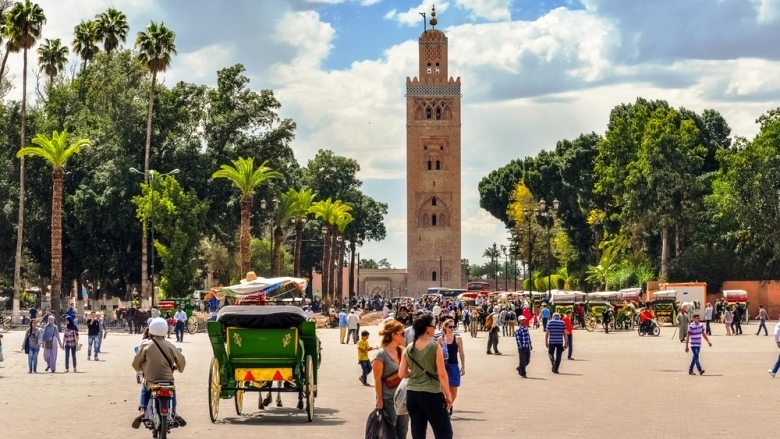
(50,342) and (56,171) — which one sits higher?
(56,171)

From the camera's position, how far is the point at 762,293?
2507 inches

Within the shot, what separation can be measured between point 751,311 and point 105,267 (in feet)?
109

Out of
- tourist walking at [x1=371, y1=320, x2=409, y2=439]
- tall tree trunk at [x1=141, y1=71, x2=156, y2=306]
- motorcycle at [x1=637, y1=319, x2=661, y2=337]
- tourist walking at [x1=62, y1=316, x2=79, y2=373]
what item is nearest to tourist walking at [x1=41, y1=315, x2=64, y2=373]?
tourist walking at [x1=62, y1=316, x2=79, y2=373]

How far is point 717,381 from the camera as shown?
24.7 metres

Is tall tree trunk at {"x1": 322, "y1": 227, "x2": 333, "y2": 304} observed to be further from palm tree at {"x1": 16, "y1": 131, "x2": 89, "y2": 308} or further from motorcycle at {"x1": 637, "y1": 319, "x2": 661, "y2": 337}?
motorcycle at {"x1": 637, "y1": 319, "x2": 661, "y2": 337}

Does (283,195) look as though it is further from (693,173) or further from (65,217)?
(693,173)

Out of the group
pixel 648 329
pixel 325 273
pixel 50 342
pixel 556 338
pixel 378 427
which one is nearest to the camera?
pixel 378 427

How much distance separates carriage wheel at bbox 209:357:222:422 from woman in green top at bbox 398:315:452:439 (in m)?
6.37

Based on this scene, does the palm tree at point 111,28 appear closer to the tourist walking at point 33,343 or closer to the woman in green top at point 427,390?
the tourist walking at point 33,343

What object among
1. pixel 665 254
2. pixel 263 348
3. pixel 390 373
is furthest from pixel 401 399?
pixel 665 254

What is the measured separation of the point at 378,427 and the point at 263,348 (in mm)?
6511

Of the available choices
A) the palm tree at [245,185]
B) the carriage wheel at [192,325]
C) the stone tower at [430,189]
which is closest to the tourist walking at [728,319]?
the carriage wheel at [192,325]

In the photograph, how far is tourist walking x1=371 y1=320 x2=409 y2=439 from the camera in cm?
1222

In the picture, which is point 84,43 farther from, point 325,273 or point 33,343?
point 33,343
